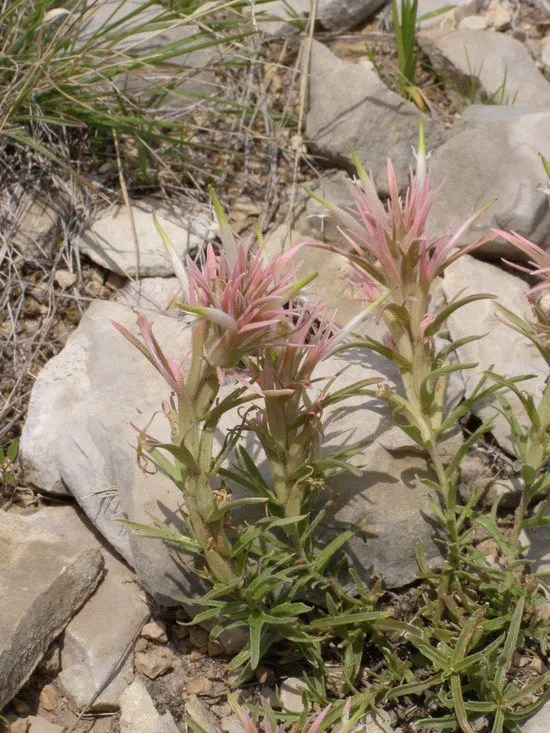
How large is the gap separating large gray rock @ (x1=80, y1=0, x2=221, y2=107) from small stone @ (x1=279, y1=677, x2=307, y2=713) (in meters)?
2.60

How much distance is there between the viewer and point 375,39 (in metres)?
4.86

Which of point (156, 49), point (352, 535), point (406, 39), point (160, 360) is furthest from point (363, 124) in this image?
point (160, 360)

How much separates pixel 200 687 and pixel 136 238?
1.94m

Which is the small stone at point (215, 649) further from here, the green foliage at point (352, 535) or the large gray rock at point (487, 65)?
the large gray rock at point (487, 65)

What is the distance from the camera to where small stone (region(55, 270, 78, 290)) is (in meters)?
3.97

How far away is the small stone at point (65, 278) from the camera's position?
3969mm

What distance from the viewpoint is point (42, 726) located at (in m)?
2.92

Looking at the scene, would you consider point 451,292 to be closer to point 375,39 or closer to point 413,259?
point 413,259

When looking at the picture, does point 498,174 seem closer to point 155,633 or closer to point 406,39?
point 406,39

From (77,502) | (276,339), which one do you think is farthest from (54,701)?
(276,339)

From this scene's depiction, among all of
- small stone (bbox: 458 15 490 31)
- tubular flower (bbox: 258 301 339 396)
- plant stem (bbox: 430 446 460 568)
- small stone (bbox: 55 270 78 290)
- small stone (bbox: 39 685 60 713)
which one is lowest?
small stone (bbox: 39 685 60 713)

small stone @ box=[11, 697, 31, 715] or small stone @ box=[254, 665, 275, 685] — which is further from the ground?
small stone @ box=[11, 697, 31, 715]

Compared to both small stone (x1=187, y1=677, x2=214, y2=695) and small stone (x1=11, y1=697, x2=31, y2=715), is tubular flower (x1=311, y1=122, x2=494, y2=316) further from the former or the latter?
small stone (x1=11, y1=697, x2=31, y2=715)

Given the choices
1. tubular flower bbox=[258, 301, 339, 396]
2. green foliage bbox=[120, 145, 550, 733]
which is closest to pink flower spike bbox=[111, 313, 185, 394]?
green foliage bbox=[120, 145, 550, 733]
